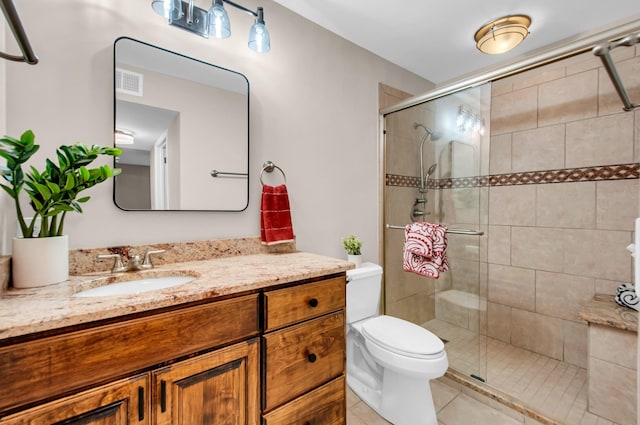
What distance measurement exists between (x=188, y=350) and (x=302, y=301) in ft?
1.40

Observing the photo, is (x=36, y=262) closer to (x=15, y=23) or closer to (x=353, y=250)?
(x=15, y=23)

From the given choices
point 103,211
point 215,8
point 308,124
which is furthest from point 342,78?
point 103,211

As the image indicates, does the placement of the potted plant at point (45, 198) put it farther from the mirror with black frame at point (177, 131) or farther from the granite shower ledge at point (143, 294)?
the mirror with black frame at point (177, 131)

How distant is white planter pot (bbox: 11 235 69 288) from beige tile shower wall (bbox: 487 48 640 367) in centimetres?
278

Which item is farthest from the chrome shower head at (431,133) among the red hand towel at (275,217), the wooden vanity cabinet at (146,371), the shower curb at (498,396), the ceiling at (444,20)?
the wooden vanity cabinet at (146,371)

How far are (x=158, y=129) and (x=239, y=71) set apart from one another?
0.54 meters

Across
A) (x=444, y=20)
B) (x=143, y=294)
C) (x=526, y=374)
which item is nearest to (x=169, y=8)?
(x=143, y=294)

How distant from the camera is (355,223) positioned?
2.13 meters

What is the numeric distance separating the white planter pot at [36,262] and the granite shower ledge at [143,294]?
0.03 meters

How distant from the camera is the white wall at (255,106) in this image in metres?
1.12

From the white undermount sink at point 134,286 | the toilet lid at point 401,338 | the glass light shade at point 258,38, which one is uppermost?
the glass light shade at point 258,38

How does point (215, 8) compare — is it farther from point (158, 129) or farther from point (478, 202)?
point (478, 202)

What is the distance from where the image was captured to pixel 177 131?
4.56ft

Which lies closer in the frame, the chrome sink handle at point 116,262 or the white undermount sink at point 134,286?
the white undermount sink at point 134,286
